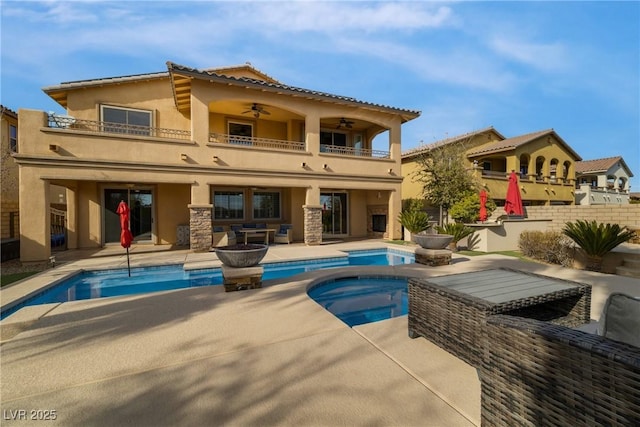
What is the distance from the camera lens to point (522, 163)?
23672mm

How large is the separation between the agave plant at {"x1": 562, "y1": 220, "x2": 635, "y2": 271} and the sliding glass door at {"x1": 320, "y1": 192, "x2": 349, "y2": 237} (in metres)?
11.3

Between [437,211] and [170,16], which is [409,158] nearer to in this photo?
[437,211]

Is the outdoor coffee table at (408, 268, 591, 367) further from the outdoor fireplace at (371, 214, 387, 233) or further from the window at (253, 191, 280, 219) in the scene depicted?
the window at (253, 191, 280, 219)

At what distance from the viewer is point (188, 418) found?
2.33 meters

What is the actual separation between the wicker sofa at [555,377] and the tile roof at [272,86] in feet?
42.3

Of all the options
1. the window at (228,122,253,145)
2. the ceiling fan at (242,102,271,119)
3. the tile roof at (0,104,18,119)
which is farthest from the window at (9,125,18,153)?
the ceiling fan at (242,102,271,119)

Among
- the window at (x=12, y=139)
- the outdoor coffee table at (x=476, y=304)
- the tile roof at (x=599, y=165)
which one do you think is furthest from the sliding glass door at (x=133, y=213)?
the tile roof at (x=599, y=165)

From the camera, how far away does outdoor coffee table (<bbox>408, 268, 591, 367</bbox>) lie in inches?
117

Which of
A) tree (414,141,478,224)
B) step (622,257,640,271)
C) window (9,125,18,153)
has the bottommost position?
step (622,257,640,271)

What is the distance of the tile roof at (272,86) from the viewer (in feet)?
36.5

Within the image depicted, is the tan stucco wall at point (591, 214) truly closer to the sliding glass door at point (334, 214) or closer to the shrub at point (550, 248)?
the shrub at point (550, 248)

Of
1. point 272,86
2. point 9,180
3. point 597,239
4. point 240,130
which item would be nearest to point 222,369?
point 597,239

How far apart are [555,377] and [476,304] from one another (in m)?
1.20

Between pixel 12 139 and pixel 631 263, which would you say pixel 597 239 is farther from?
pixel 12 139
